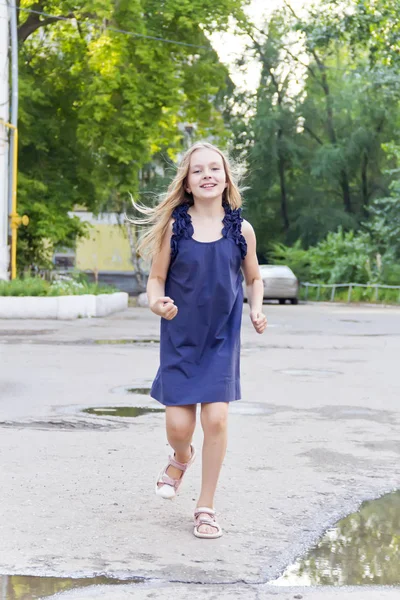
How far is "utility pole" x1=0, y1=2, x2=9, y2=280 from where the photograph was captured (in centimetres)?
2542

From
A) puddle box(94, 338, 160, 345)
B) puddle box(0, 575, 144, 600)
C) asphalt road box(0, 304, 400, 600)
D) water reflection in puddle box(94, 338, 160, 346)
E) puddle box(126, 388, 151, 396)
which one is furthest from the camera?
puddle box(94, 338, 160, 345)

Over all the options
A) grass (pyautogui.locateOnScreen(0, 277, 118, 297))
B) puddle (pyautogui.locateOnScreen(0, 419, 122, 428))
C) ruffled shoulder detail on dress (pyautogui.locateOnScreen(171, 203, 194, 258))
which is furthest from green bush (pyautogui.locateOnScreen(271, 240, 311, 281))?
ruffled shoulder detail on dress (pyautogui.locateOnScreen(171, 203, 194, 258))

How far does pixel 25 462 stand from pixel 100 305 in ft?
56.9

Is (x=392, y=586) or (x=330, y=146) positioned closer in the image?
(x=392, y=586)

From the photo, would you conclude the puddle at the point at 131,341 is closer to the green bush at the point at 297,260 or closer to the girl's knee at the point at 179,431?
the girl's knee at the point at 179,431

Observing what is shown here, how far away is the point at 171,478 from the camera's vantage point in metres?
5.48

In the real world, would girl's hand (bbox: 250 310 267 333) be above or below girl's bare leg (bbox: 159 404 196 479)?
above

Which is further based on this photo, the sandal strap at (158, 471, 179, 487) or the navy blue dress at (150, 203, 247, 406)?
the sandal strap at (158, 471, 179, 487)

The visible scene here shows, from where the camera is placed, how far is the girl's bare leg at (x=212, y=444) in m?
5.14

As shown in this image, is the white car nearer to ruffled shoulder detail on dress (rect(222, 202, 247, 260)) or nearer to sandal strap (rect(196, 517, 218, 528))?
ruffled shoulder detail on dress (rect(222, 202, 247, 260))

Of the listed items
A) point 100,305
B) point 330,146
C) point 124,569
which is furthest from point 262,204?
point 124,569

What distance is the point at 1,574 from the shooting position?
4.28 metres

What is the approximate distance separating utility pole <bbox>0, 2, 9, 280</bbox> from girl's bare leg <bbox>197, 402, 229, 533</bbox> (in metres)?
20.7

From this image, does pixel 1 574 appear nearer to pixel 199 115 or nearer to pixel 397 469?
pixel 397 469
